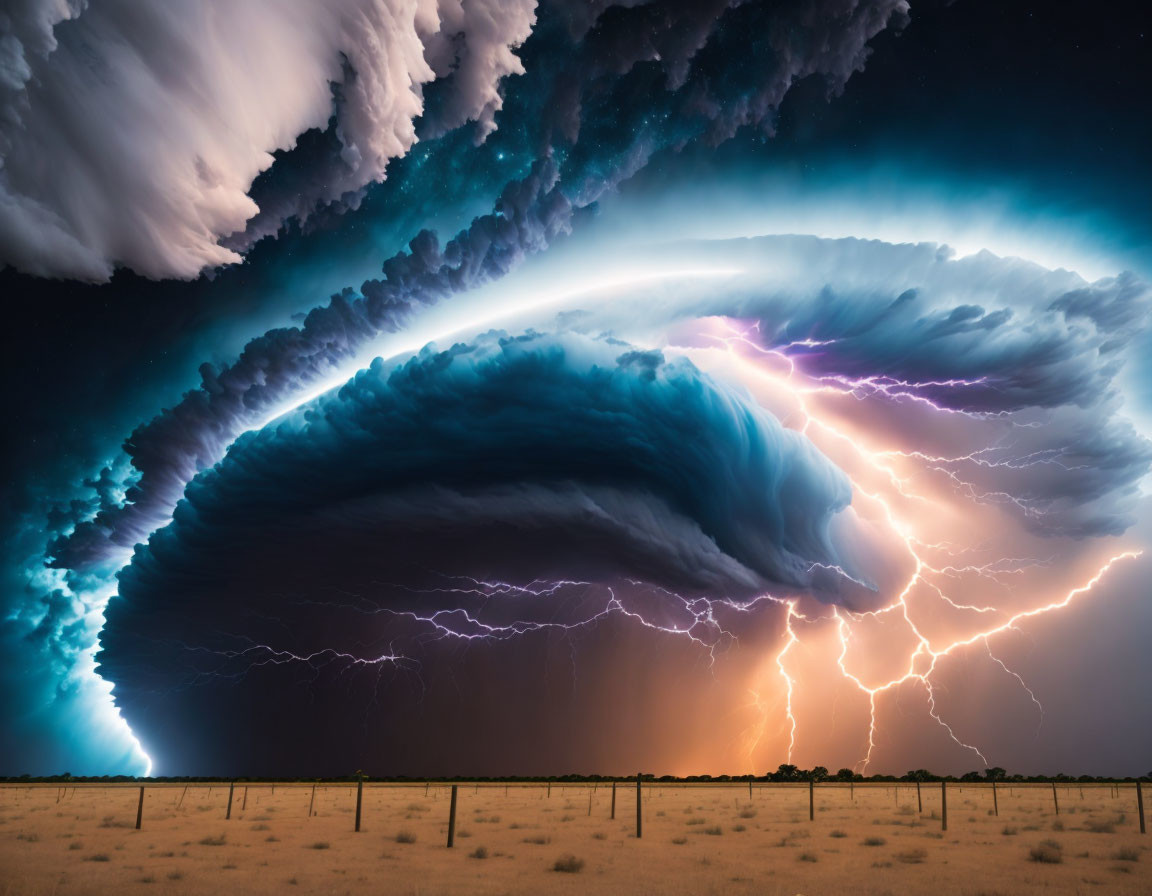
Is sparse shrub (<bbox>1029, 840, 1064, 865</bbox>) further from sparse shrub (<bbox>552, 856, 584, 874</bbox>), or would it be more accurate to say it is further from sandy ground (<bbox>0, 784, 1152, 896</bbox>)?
sparse shrub (<bbox>552, 856, 584, 874</bbox>)

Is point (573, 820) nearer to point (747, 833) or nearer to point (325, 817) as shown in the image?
point (747, 833)

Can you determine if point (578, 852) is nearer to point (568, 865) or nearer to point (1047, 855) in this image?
point (568, 865)

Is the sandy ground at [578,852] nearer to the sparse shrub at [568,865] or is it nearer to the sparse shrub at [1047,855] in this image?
the sparse shrub at [568,865]

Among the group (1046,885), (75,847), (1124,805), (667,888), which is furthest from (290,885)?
(1124,805)

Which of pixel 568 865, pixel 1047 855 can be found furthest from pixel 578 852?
pixel 1047 855

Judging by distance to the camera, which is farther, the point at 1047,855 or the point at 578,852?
the point at 578,852

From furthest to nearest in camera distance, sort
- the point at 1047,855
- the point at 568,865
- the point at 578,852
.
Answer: the point at 578,852
the point at 1047,855
the point at 568,865

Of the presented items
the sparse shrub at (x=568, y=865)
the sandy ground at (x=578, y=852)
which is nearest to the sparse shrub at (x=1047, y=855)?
the sandy ground at (x=578, y=852)
